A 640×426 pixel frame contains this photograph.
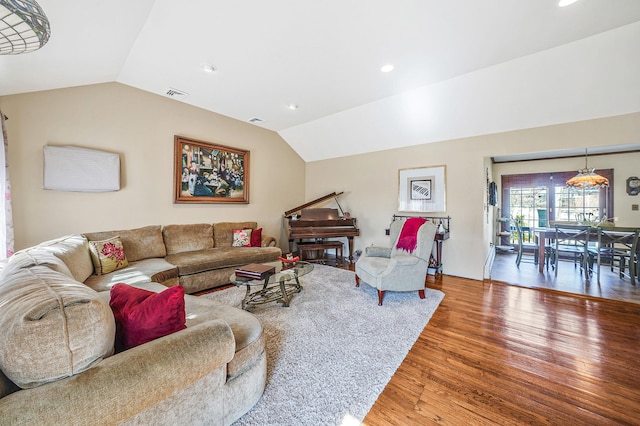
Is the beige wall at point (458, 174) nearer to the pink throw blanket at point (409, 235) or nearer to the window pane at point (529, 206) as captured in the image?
the window pane at point (529, 206)

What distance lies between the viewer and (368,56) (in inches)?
109

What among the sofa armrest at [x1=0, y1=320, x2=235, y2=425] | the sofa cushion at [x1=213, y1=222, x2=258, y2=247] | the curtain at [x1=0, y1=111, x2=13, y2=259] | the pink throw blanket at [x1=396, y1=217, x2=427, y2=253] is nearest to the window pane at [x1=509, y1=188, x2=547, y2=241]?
the pink throw blanket at [x1=396, y1=217, x2=427, y2=253]

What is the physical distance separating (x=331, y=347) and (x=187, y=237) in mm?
3029

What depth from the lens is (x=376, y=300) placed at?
3.18 meters

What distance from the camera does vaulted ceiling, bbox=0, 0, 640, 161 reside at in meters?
2.11

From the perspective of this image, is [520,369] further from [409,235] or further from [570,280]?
[570,280]

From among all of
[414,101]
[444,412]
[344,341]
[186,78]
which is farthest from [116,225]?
[414,101]

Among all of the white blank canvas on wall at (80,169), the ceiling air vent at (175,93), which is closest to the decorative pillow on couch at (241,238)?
the white blank canvas on wall at (80,169)

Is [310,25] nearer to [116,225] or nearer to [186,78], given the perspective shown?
[186,78]

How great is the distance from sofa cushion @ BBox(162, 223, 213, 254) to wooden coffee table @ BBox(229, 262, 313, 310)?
1.56 m

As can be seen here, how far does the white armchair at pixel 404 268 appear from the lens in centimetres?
309

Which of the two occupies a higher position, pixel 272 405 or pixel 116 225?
pixel 116 225

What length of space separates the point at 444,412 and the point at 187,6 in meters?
3.60

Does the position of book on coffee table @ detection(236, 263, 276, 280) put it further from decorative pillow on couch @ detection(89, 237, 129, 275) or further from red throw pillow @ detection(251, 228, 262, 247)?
red throw pillow @ detection(251, 228, 262, 247)
